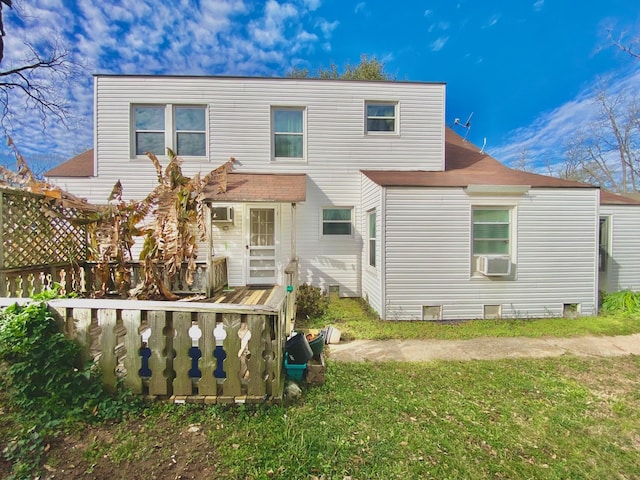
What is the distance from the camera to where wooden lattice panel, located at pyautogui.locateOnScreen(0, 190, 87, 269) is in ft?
15.6

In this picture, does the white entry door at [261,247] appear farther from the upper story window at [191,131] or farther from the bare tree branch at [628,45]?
the bare tree branch at [628,45]

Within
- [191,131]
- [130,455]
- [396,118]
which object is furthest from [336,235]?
[130,455]

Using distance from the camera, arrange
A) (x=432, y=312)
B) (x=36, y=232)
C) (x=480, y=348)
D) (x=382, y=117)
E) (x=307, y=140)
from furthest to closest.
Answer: (x=382, y=117) → (x=307, y=140) → (x=432, y=312) → (x=36, y=232) → (x=480, y=348)

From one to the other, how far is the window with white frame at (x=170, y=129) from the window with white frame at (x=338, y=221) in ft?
14.0

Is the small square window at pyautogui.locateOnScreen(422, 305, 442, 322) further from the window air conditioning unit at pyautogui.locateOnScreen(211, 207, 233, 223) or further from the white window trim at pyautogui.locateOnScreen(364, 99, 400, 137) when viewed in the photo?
the window air conditioning unit at pyautogui.locateOnScreen(211, 207, 233, 223)

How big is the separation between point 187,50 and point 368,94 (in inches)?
332

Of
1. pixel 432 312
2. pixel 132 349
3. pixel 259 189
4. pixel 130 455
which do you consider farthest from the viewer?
pixel 259 189

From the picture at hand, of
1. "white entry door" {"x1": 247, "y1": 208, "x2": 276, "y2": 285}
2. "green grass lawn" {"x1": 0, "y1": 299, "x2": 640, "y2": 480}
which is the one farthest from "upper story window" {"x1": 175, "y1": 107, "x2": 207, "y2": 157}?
"green grass lawn" {"x1": 0, "y1": 299, "x2": 640, "y2": 480}

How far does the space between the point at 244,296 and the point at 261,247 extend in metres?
1.85

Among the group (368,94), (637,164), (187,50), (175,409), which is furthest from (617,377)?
(637,164)

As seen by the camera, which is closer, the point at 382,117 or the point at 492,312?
the point at 492,312

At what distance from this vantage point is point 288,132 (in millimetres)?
8703

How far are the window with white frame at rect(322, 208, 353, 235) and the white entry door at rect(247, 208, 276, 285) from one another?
1650 millimetres

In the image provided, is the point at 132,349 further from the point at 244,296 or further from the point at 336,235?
the point at 336,235
